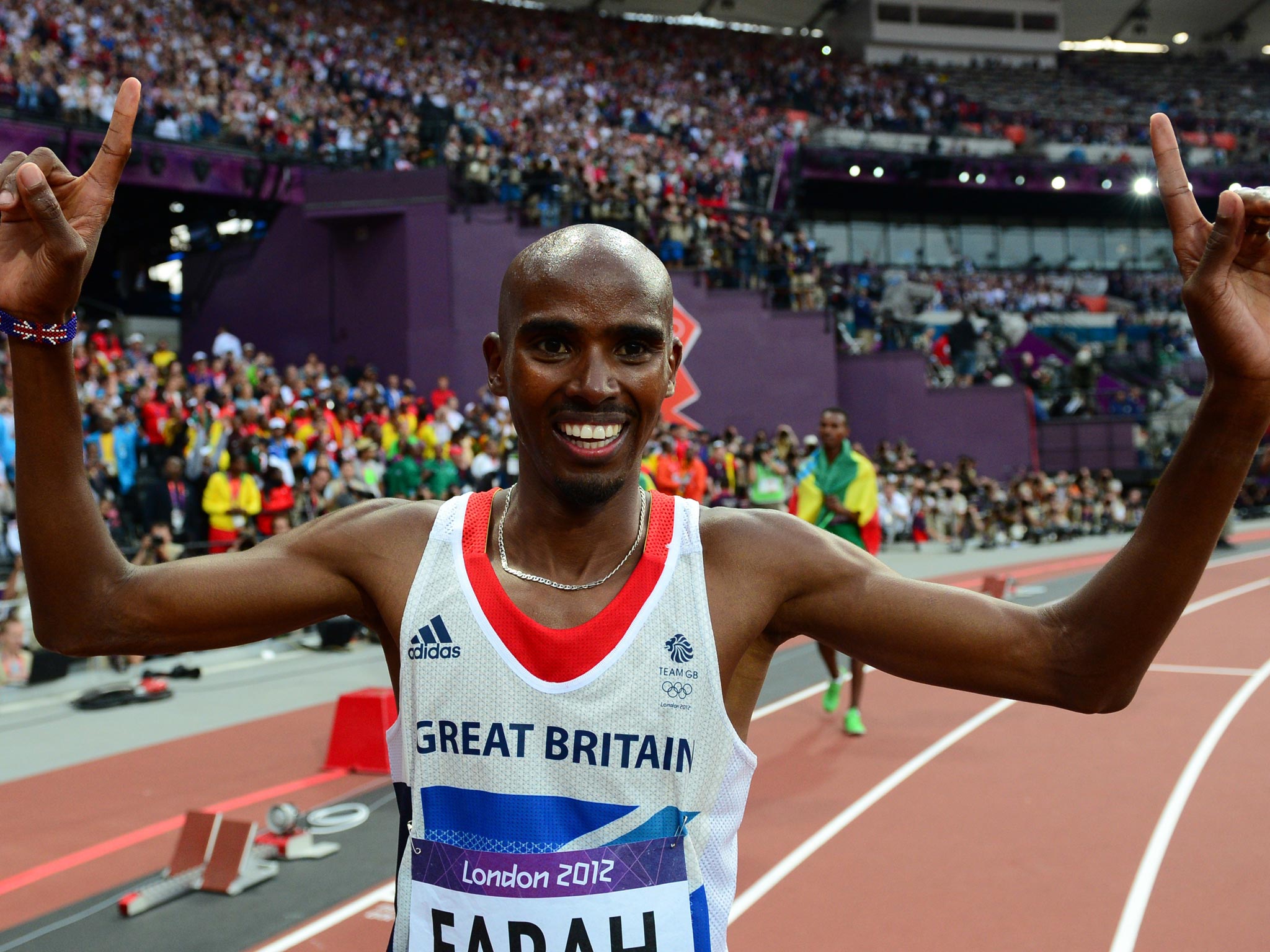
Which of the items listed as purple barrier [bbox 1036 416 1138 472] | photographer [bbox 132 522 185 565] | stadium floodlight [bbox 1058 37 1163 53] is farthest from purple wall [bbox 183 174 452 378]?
stadium floodlight [bbox 1058 37 1163 53]

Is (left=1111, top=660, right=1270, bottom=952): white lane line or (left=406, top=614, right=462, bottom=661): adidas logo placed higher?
(left=406, top=614, right=462, bottom=661): adidas logo

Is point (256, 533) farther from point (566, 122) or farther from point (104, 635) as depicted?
point (566, 122)

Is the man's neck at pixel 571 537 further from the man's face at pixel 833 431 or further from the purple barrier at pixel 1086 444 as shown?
the purple barrier at pixel 1086 444

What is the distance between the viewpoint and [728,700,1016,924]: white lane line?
15.8 ft

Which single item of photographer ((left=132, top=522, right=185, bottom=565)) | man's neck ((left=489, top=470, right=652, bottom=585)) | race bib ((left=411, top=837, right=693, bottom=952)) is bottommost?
photographer ((left=132, top=522, right=185, bottom=565))

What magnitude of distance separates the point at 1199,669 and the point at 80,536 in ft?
32.9

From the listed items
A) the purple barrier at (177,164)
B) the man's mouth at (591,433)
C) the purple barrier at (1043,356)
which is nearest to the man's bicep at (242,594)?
the man's mouth at (591,433)

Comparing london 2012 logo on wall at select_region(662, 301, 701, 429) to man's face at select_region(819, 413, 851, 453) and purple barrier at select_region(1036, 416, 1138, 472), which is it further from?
purple barrier at select_region(1036, 416, 1138, 472)

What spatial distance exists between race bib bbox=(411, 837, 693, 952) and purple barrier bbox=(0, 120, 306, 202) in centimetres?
1889

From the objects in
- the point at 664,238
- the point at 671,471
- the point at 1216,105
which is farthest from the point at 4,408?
the point at 1216,105

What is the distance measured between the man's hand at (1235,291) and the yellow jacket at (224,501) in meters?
10.5

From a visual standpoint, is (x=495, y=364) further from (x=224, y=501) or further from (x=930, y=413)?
(x=930, y=413)

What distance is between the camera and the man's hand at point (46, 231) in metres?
1.58

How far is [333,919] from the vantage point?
4.62 metres
